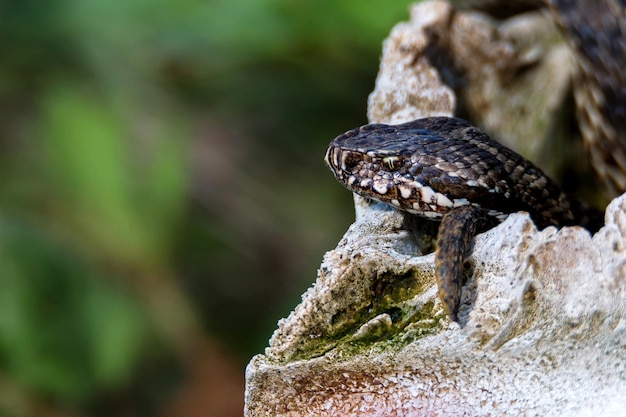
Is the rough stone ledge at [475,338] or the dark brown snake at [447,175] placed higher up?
the dark brown snake at [447,175]

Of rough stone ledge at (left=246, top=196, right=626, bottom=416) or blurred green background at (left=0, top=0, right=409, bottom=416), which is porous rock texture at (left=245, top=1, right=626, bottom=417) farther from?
Result: blurred green background at (left=0, top=0, right=409, bottom=416)

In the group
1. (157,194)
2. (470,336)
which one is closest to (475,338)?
(470,336)

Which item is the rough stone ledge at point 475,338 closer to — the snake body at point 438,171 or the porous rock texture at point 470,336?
the porous rock texture at point 470,336

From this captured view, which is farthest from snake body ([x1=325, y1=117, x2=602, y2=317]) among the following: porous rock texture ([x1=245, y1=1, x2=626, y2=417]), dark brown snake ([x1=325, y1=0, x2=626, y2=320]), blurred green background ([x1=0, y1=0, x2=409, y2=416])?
blurred green background ([x1=0, y1=0, x2=409, y2=416])

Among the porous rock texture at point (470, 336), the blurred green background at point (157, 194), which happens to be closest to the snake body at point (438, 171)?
the porous rock texture at point (470, 336)

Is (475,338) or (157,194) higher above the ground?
(157,194)

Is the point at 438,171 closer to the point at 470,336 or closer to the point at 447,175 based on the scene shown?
the point at 447,175

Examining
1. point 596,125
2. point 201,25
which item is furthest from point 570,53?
point 201,25
